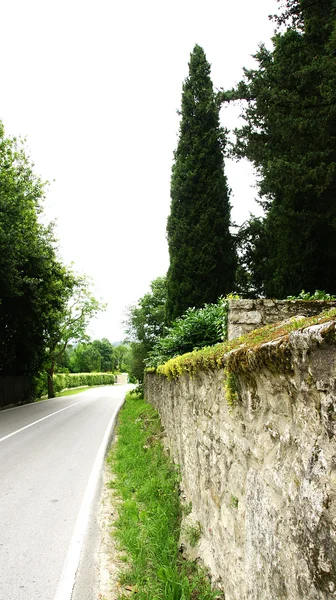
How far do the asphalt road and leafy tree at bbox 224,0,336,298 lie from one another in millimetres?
8739

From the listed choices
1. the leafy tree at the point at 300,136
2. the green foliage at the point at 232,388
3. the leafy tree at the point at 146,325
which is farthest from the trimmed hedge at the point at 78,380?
the green foliage at the point at 232,388

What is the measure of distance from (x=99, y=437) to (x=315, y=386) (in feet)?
36.9

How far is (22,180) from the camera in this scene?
18109mm

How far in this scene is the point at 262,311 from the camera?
6.25 metres

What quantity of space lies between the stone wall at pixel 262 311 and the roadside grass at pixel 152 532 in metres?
2.41

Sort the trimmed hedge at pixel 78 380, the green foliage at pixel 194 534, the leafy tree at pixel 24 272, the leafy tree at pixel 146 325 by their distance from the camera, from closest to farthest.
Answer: the green foliage at pixel 194 534 < the leafy tree at pixel 24 272 < the leafy tree at pixel 146 325 < the trimmed hedge at pixel 78 380

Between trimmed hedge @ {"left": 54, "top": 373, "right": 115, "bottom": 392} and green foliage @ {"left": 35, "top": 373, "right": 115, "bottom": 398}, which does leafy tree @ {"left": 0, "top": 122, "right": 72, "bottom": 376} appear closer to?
green foliage @ {"left": 35, "top": 373, "right": 115, "bottom": 398}

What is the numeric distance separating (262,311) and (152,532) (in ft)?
11.3

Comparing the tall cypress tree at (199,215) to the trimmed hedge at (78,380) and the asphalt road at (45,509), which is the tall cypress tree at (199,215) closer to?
the asphalt road at (45,509)

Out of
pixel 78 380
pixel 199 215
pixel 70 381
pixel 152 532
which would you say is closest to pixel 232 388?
pixel 152 532

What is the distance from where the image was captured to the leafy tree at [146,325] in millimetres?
24688

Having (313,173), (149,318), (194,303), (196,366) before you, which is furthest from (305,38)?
(149,318)

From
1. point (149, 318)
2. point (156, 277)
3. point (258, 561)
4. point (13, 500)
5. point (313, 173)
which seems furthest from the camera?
point (156, 277)

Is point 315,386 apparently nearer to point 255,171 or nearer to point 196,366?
point 196,366
